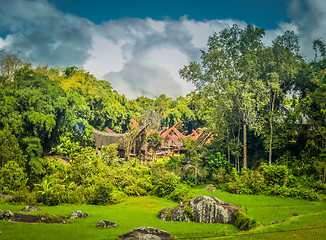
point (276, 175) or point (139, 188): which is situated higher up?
point (276, 175)

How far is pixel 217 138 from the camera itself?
862 inches

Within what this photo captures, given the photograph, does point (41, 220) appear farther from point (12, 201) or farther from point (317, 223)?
point (317, 223)

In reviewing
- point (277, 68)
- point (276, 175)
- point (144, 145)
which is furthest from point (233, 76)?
point (144, 145)

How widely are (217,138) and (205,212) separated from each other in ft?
38.8

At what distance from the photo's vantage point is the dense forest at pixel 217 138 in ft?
51.8

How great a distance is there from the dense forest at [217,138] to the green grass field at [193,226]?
7.43 ft

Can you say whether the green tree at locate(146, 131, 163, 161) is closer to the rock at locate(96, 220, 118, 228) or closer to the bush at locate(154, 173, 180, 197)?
the bush at locate(154, 173, 180, 197)

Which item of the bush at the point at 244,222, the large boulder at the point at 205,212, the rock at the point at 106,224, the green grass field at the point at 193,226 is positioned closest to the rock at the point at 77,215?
the green grass field at the point at 193,226

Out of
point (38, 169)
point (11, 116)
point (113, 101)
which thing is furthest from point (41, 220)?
point (113, 101)

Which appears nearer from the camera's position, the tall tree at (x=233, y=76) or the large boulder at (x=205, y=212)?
the large boulder at (x=205, y=212)

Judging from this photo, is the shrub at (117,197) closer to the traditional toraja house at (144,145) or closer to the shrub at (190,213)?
the shrub at (190,213)

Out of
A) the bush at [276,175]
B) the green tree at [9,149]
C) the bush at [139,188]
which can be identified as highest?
the green tree at [9,149]

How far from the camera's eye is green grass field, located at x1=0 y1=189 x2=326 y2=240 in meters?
8.32

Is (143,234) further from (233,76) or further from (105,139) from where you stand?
(105,139)
